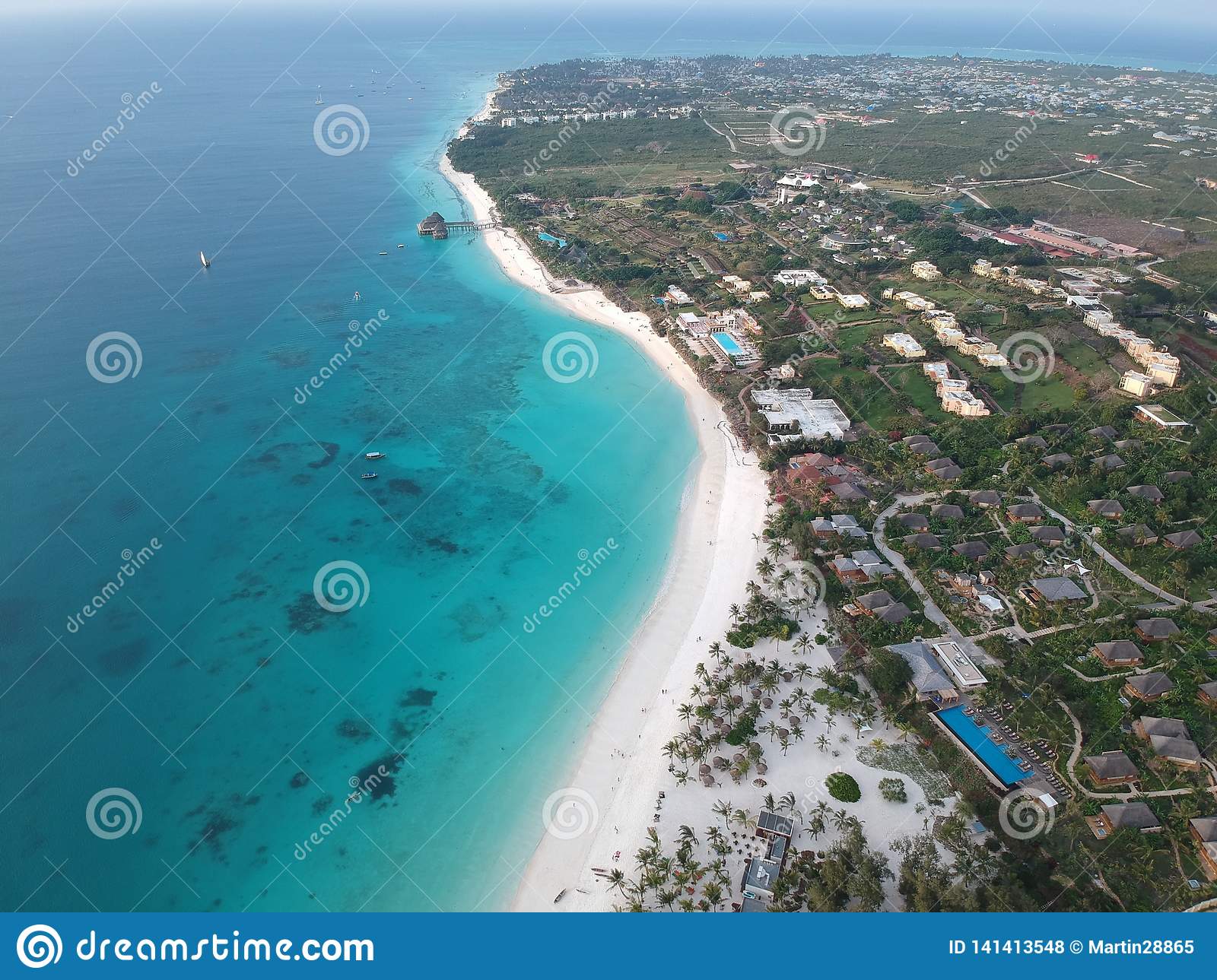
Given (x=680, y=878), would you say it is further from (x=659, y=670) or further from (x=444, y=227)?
(x=444, y=227)

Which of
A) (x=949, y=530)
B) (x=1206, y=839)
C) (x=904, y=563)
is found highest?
(x=904, y=563)

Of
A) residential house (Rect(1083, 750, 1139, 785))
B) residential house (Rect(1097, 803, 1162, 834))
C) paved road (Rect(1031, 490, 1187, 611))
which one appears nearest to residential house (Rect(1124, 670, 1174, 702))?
residential house (Rect(1083, 750, 1139, 785))

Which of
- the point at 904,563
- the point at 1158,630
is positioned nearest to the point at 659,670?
the point at 904,563

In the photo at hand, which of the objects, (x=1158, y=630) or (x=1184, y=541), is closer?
(x=1158, y=630)

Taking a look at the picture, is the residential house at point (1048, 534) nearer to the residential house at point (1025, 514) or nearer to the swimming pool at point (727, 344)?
the residential house at point (1025, 514)

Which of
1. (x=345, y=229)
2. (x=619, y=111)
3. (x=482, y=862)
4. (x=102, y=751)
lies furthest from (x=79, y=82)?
(x=482, y=862)

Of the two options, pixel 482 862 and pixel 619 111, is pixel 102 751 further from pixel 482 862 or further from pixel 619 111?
pixel 619 111

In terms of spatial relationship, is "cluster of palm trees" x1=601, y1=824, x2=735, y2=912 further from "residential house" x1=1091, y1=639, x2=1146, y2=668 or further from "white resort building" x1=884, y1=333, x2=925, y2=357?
"white resort building" x1=884, y1=333, x2=925, y2=357
